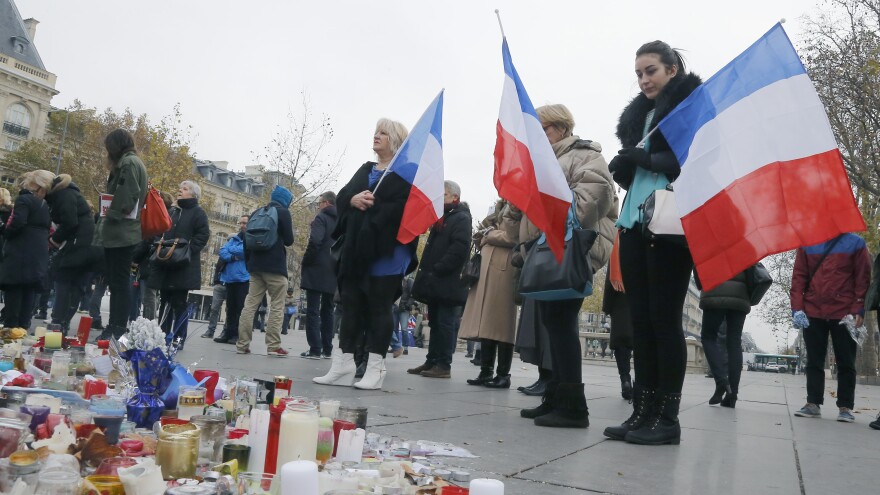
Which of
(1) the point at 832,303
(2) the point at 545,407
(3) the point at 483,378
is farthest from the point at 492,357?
(1) the point at 832,303

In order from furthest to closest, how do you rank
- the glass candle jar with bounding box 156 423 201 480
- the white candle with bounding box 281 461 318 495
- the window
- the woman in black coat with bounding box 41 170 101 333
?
the window < the woman in black coat with bounding box 41 170 101 333 < the glass candle jar with bounding box 156 423 201 480 < the white candle with bounding box 281 461 318 495

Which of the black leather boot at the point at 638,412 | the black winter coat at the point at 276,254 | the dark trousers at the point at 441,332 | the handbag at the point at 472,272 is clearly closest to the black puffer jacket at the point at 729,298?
the handbag at the point at 472,272

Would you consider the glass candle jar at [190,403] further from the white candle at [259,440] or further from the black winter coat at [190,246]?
the black winter coat at [190,246]

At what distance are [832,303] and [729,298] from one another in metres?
1.00

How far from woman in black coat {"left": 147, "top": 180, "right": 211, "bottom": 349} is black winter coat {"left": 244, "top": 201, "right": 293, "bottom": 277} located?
0.55m

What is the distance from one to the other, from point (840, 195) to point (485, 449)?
197 centimetres

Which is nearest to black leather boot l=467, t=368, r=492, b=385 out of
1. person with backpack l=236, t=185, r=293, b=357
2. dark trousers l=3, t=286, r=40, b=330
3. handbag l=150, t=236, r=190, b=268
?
person with backpack l=236, t=185, r=293, b=357

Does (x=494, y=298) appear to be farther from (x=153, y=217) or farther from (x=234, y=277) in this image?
(x=234, y=277)

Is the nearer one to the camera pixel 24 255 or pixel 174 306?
pixel 24 255

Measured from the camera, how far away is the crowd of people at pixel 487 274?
3787 mm

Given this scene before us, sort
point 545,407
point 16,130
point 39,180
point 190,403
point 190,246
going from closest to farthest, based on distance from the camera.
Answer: point 190,403 → point 545,407 → point 39,180 → point 190,246 → point 16,130

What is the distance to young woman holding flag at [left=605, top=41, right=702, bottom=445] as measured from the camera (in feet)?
12.0

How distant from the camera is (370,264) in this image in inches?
213

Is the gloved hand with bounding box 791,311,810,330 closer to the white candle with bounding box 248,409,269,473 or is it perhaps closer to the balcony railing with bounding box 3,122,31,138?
the white candle with bounding box 248,409,269,473
